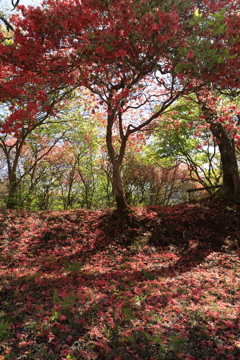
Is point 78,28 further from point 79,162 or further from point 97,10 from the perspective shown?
point 79,162

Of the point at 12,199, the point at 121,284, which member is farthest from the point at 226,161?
the point at 12,199

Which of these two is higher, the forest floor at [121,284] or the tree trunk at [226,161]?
the tree trunk at [226,161]

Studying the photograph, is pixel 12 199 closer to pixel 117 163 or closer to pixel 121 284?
pixel 117 163

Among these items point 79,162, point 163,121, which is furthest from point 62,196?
point 163,121

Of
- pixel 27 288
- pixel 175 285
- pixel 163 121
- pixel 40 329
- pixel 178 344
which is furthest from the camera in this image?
pixel 163 121

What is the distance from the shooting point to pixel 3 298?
4.63 m

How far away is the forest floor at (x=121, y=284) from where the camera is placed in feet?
11.2

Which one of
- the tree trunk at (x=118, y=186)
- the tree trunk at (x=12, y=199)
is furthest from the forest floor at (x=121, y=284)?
the tree trunk at (x=12, y=199)

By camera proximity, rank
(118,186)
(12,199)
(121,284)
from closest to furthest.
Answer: (121,284) → (118,186) → (12,199)

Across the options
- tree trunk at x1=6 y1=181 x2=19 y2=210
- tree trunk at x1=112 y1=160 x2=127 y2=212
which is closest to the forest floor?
tree trunk at x1=112 y1=160 x2=127 y2=212

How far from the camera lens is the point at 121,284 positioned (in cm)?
545

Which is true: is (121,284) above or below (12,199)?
below

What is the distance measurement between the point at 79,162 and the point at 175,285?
16.2 metres

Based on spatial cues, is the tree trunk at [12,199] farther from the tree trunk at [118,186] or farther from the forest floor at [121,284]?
the tree trunk at [118,186]
